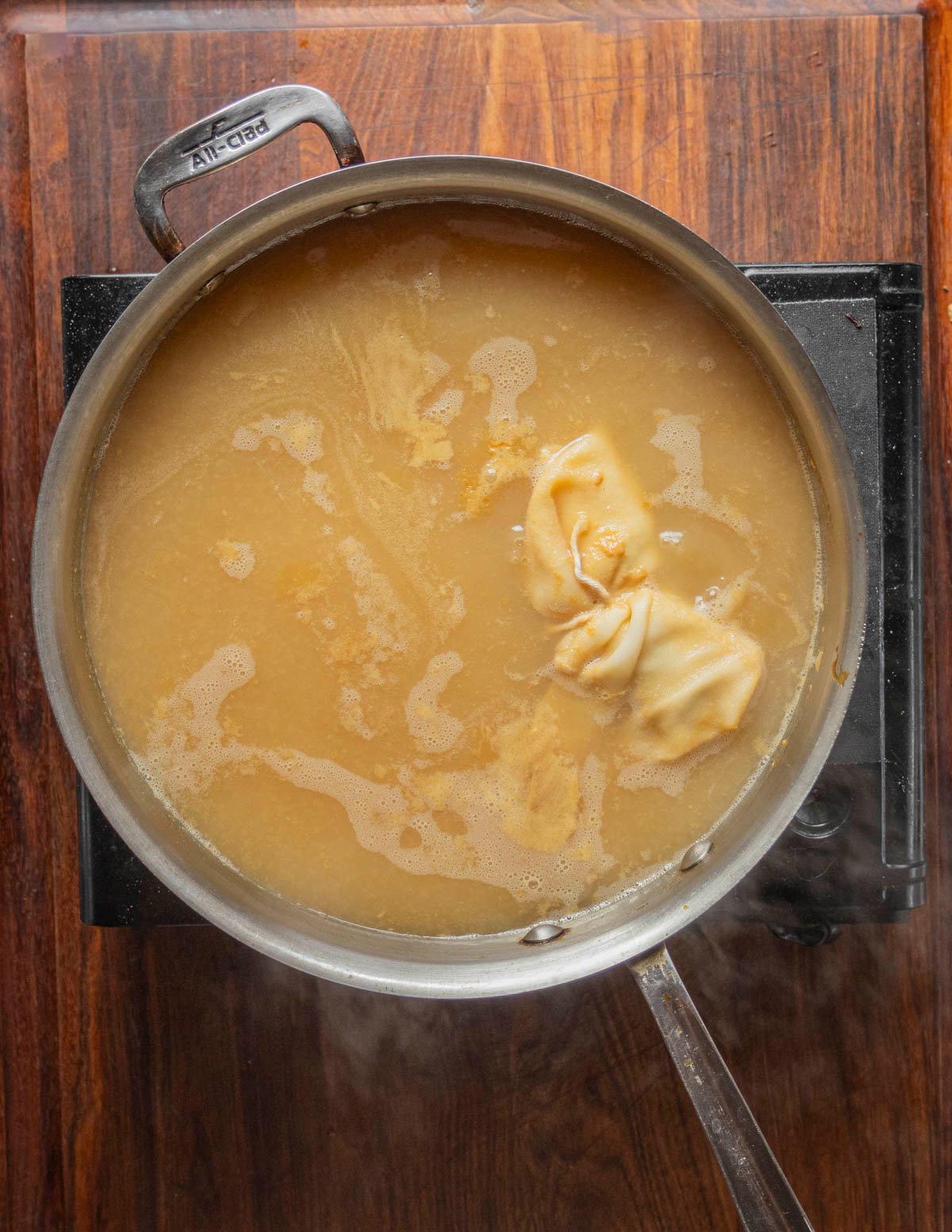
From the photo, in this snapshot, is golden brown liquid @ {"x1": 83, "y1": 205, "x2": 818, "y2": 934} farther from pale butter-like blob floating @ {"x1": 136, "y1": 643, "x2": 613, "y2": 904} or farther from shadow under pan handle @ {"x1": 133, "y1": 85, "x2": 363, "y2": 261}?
shadow under pan handle @ {"x1": 133, "y1": 85, "x2": 363, "y2": 261}

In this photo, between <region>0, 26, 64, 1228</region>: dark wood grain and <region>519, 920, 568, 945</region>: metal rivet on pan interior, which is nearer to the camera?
<region>519, 920, 568, 945</region>: metal rivet on pan interior


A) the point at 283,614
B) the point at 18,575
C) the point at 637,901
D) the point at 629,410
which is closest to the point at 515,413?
the point at 629,410

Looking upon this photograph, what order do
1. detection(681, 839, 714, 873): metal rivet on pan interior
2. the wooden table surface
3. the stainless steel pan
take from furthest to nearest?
the wooden table surface
detection(681, 839, 714, 873): metal rivet on pan interior
the stainless steel pan

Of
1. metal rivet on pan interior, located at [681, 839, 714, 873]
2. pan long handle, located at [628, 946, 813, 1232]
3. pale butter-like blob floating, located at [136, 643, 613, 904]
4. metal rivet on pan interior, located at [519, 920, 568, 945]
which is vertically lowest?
pan long handle, located at [628, 946, 813, 1232]

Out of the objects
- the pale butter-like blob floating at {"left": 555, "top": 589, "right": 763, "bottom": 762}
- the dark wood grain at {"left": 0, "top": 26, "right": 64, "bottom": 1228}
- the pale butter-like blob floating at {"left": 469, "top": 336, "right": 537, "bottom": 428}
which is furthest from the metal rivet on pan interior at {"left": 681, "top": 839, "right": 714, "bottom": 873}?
the dark wood grain at {"left": 0, "top": 26, "right": 64, "bottom": 1228}

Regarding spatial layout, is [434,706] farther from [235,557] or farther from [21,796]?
[21,796]

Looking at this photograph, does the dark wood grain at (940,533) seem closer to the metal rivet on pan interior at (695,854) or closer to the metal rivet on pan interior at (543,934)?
the metal rivet on pan interior at (695,854)

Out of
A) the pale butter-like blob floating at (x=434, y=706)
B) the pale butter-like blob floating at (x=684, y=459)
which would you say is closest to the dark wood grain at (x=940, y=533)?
the pale butter-like blob floating at (x=684, y=459)

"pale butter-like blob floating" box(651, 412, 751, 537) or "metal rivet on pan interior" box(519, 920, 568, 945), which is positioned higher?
"pale butter-like blob floating" box(651, 412, 751, 537)
